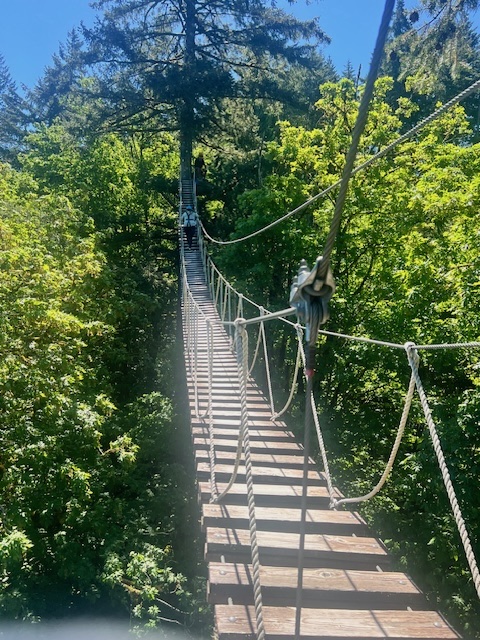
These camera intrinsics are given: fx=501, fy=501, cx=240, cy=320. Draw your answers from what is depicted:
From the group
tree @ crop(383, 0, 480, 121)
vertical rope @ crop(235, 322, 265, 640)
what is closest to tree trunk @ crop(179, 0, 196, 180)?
tree @ crop(383, 0, 480, 121)

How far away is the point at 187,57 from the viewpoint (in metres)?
9.10

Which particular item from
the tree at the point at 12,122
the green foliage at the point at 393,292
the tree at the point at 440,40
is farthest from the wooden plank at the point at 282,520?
the tree at the point at 12,122

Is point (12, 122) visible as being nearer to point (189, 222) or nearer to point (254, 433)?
point (189, 222)

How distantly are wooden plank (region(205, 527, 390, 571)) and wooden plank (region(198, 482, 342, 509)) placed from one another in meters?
0.25

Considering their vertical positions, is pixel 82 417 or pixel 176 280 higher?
pixel 176 280

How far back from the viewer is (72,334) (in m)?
5.95

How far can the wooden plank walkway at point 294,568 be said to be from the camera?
159 centimetres

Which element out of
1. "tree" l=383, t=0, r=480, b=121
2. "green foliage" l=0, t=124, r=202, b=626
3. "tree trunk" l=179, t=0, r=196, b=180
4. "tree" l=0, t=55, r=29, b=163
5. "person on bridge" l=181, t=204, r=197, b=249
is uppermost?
"tree" l=0, t=55, r=29, b=163

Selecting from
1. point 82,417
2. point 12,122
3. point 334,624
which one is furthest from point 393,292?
point 12,122

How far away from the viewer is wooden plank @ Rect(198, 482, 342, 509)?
229cm

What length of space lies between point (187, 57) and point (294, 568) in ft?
30.5

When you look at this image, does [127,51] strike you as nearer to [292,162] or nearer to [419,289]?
[292,162]

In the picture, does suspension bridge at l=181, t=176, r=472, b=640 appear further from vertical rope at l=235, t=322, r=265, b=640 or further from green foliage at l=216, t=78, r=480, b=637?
green foliage at l=216, t=78, r=480, b=637

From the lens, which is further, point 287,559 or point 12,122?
point 12,122
